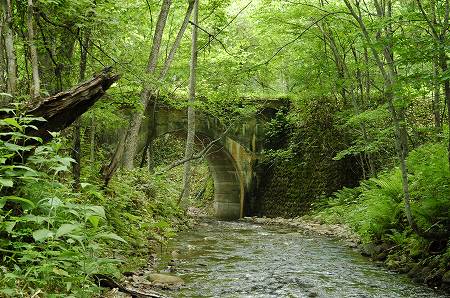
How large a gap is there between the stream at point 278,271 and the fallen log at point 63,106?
2.12m

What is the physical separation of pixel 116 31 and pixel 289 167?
11.6 metres

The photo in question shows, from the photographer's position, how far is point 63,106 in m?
3.70

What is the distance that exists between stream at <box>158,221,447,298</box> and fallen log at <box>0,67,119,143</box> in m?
2.12

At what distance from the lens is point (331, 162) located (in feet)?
51.4

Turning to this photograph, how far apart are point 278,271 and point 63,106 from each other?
12.9ft

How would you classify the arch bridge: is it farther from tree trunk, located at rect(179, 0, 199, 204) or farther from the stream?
the stream

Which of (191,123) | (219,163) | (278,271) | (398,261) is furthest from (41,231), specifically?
(219,163)

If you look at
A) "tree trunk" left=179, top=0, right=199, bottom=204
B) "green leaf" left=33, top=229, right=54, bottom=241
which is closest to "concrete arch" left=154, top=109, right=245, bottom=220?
"tree trunk" left=179, top=0, right=199, bottom=204

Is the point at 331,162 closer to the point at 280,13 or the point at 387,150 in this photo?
the point at 387,150

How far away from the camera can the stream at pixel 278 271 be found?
512 centimetres

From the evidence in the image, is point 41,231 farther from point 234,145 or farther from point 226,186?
point 226,186

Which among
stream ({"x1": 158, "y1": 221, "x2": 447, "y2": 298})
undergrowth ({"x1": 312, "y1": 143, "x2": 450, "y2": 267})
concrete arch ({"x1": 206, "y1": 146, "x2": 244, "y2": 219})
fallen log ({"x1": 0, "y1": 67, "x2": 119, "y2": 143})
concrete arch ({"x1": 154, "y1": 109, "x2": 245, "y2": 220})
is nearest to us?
fallen log ({"x1": 0, "y1": 67, "x2": 119, "y2": 143})

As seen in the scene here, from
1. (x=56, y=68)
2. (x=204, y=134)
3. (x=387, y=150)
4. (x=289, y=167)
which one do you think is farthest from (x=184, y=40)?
(x=56, y=68)

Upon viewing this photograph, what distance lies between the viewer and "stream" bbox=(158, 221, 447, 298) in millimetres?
5125
